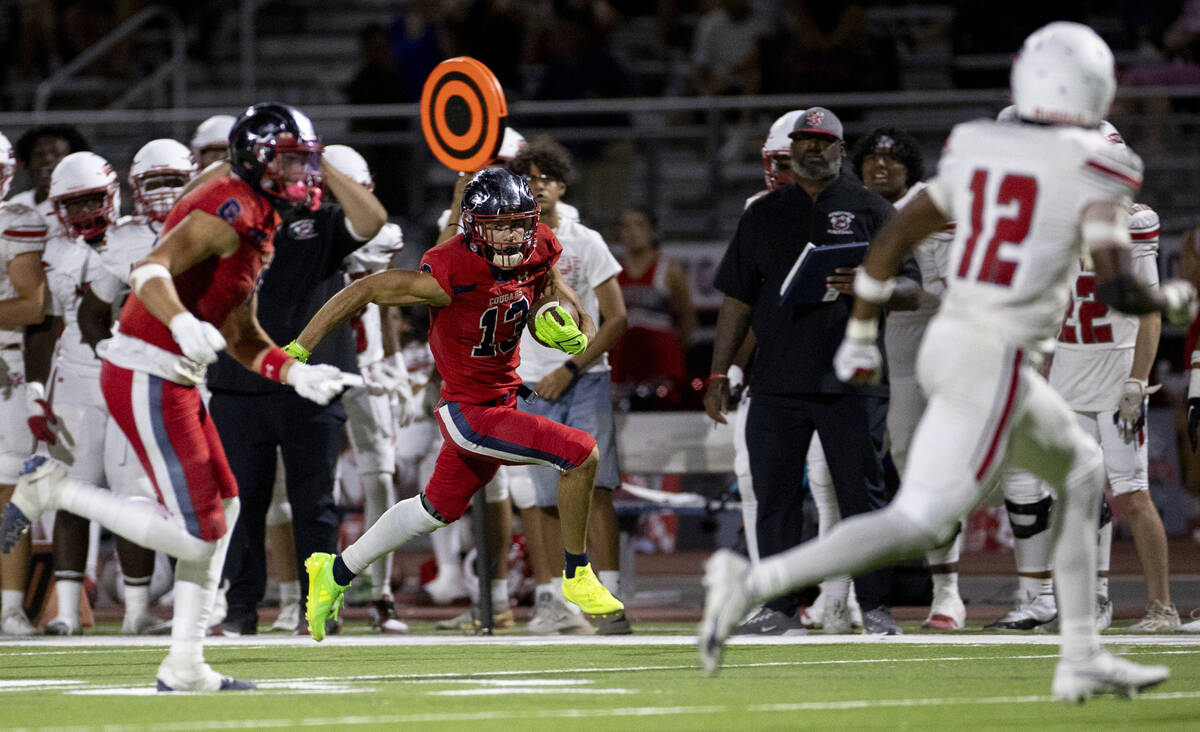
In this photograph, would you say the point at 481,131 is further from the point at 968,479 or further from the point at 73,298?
the point at 968,479

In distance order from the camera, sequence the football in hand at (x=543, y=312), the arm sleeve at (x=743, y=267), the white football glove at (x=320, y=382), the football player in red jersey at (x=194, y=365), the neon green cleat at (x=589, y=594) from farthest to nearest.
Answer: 1. the arm sleeve at (x=743, y=267)
2. the football in hand at (x=543, y=312)
3. the neon green cleat at (x=589, y=594)
4. the football player in red jersey at (x=194, y=365)
5. the white football glove at (x=320, y=382)

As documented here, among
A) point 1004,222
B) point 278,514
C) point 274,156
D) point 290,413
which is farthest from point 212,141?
point 1004,222

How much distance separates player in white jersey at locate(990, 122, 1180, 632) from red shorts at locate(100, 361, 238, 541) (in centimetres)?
413

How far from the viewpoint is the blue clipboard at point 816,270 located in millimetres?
7719

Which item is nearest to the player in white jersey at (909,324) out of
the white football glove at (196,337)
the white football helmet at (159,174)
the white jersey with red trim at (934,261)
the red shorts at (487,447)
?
the white jersey with red trim at (934,261)

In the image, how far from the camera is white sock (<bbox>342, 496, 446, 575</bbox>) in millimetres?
6930

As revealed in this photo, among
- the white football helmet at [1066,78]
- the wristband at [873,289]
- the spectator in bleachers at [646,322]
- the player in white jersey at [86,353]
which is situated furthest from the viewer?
the spectator in bleachers at [646,322]

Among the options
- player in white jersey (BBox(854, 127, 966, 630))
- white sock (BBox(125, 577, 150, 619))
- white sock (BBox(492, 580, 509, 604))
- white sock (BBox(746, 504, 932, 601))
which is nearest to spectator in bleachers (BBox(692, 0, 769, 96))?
player in white jersey (BBox(854, 127, 966, 630))

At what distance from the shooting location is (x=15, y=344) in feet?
28.5

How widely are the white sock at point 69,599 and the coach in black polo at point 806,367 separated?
3284mm

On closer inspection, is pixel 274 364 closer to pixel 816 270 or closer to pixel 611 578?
pixel 816 270

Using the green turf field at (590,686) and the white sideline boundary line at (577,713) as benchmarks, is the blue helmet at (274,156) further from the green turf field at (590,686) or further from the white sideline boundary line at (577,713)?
the white sideline boundary line at (577,713)

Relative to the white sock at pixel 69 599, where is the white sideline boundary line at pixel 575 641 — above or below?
below

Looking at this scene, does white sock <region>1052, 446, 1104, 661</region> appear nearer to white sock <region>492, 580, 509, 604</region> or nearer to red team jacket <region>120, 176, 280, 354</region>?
red team jacket <region>120, 176, 280, 354</region>
